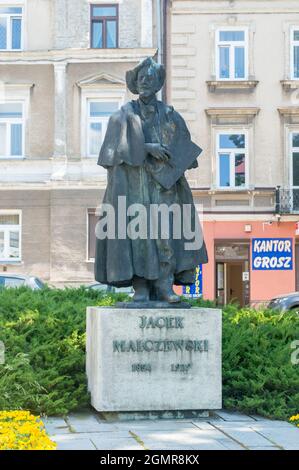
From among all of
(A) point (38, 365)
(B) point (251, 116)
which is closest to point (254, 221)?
(B) point (251, 116)

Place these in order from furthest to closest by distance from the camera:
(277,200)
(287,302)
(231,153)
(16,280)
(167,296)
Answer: (231,153), (277,200), (287,302), (16,280), (167,296)

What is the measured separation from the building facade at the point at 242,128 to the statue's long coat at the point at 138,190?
1668cm

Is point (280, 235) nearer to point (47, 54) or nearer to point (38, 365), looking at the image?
point (47, 54)

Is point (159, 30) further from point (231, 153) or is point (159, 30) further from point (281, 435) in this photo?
point (281, 435)

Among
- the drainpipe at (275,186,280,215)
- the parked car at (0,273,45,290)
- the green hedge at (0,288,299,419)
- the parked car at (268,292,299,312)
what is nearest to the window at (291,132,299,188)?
the drainpipe at (275,186,280,215)

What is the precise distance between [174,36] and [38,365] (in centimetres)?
1869

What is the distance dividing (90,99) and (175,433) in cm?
1957

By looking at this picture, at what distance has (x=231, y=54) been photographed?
2464 cm

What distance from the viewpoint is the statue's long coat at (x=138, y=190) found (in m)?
6.93

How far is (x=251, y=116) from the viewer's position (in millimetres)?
24312

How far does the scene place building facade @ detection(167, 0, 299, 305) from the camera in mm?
23906

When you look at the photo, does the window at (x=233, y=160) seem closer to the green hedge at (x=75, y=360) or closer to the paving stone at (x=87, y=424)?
the green hedge at (x=75, y=360)

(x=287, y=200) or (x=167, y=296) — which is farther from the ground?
(x=287, y=200)

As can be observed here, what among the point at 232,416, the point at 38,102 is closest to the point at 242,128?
the point at 38,102
